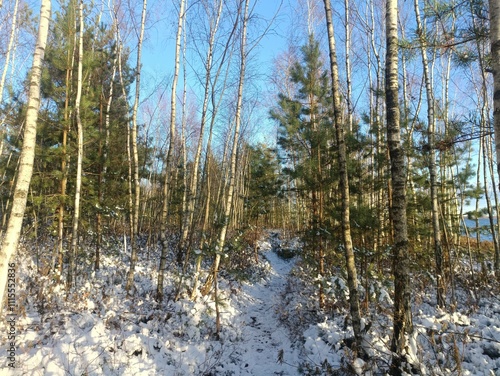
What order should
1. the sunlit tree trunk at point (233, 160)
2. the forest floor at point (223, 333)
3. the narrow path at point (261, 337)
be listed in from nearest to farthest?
the forest floor at point (223, 333)
the narrow path at point (261, 337)
the sunlit tree trunk at point (233, 160)

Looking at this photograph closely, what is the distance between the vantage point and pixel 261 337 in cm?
648

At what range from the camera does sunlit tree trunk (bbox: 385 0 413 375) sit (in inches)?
156

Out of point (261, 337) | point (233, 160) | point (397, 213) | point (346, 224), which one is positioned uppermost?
point (233, 160)

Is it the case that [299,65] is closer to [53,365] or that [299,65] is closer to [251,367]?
[251,367]

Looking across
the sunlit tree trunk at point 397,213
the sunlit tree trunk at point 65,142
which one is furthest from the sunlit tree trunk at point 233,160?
the sunlit tree trunk at point 65,142

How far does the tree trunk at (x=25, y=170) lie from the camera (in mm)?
3773

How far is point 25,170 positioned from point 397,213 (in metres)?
5.49

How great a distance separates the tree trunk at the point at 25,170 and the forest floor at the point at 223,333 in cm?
144

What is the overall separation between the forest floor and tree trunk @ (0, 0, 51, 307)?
1441mm

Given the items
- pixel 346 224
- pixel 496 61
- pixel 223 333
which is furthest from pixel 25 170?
pixel 496 61

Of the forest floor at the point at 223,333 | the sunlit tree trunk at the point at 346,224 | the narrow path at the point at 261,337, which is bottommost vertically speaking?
the narrow path at the point at 261,337

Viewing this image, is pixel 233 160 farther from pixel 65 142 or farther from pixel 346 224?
pixel 65 142

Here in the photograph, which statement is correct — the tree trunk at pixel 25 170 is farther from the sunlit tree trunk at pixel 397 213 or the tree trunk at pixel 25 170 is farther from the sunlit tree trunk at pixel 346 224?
the sunlit tree trunk at pixel 397 213

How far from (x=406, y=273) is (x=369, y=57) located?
10.4m
